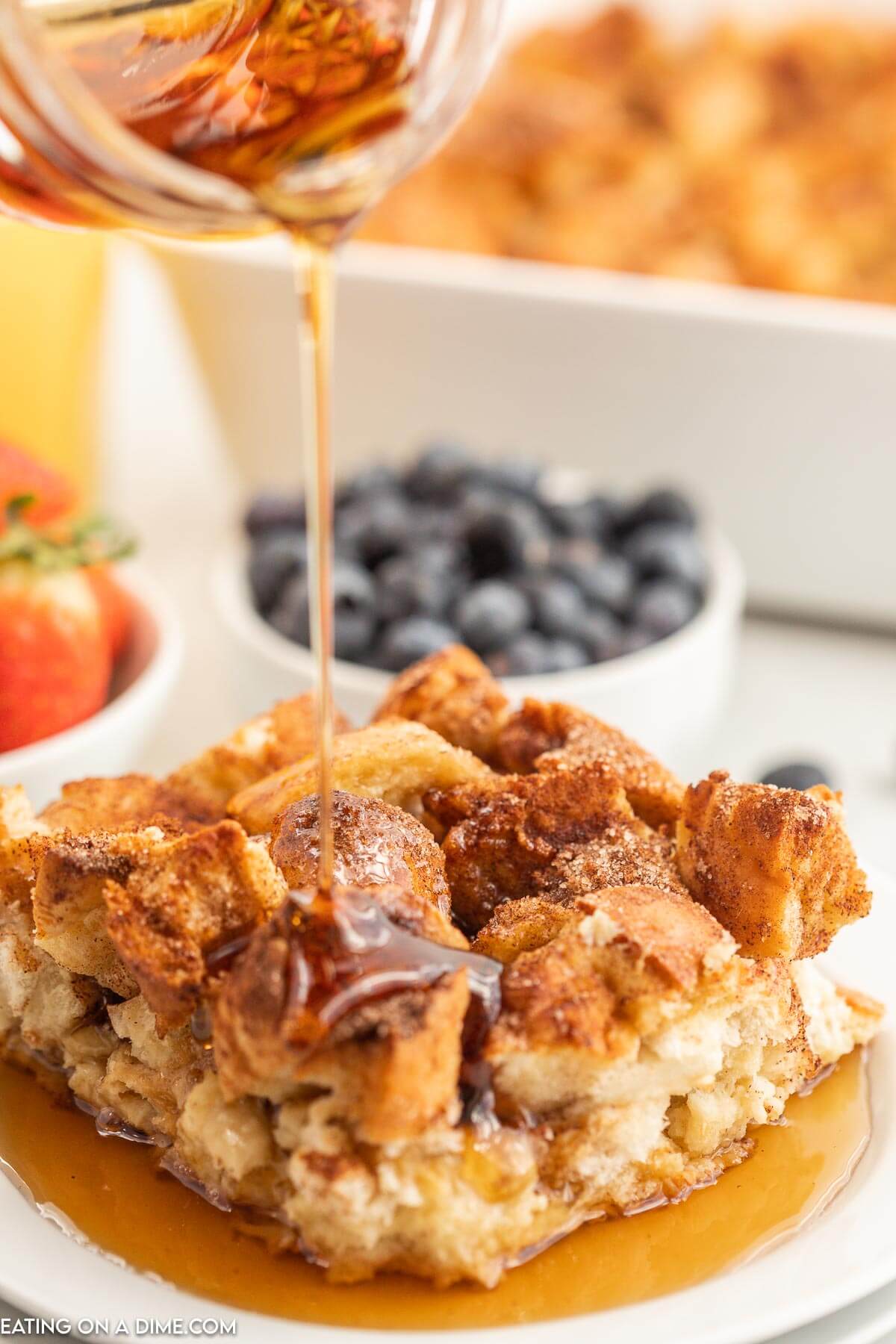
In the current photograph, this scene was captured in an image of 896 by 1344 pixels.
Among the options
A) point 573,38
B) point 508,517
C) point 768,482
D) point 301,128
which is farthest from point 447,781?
point 573,38

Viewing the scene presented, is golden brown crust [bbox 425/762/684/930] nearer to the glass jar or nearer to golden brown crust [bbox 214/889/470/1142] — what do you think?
golden brown crust [bbox 214/889/470/1142]

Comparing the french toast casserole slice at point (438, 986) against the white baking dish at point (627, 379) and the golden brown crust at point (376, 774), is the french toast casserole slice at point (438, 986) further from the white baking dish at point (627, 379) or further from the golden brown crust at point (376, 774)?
the white baking dish at point (627, 379)

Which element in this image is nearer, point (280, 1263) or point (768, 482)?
point (280, 1263)

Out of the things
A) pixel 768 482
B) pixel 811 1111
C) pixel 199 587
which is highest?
pixel 811 1111

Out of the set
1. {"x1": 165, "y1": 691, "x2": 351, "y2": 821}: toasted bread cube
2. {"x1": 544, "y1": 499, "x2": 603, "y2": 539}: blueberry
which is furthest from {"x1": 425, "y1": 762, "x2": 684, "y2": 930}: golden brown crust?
{"x1": 544, "y1": 499, "x2": 603, "y2": 539}: blueberry

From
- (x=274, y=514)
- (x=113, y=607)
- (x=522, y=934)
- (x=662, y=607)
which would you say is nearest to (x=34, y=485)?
(x=113, y=607)

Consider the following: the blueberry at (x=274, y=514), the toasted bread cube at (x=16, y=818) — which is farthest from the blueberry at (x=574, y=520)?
the toasted bread cube at (x=16, y=818)

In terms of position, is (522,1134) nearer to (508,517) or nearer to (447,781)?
(447,781)
